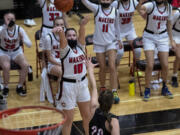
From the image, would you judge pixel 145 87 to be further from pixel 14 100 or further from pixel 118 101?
pixel 14 100

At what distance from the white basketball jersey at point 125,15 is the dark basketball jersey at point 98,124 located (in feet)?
15.0

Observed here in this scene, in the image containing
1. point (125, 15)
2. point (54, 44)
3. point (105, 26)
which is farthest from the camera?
point (125, 15)

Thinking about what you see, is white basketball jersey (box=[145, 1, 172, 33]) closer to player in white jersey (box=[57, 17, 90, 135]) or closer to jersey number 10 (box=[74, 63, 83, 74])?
player in white jersey (box=[57, 17, 90, 135])

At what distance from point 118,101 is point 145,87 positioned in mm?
624

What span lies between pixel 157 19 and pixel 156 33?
276 millimetres

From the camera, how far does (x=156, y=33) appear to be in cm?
858

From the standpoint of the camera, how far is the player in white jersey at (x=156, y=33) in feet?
27.8

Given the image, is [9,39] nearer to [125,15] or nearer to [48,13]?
[48,13]

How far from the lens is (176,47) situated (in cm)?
898

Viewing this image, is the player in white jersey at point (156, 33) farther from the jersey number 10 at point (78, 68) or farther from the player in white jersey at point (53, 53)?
the jersey number 10 at point (78, 68)

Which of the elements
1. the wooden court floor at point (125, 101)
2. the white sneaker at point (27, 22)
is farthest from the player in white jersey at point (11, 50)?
the white sneaker at point (27, 22)

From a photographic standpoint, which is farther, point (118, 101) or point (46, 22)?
point (46, 22)

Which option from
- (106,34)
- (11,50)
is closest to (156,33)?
(106,34)

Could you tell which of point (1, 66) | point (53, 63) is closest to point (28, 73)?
point (1, 66)
